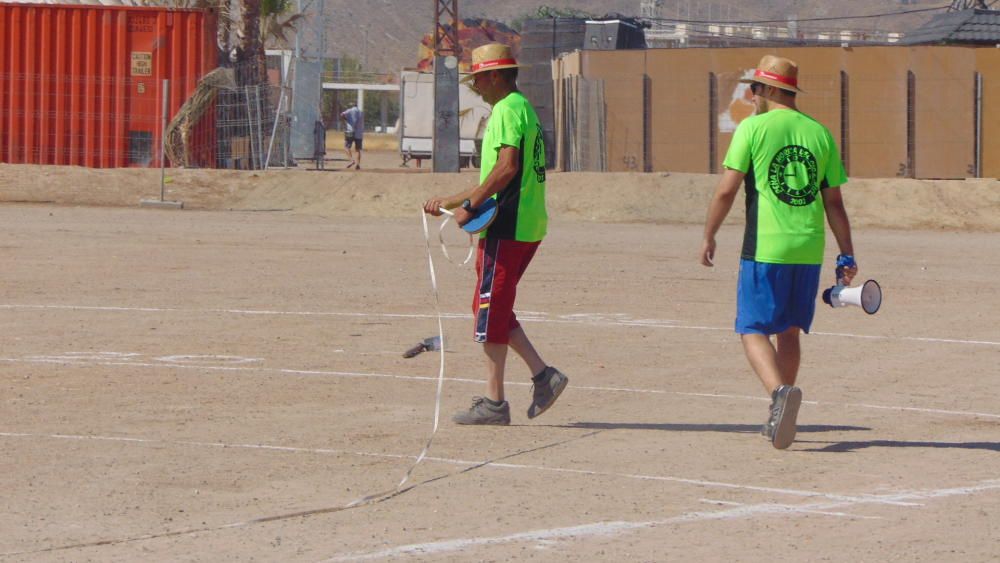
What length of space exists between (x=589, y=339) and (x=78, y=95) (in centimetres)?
2196

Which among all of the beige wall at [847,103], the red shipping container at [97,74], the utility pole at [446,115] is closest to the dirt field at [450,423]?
the utility pole at [446,115]

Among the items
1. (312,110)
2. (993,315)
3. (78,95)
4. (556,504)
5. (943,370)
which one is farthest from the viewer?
(312,110)

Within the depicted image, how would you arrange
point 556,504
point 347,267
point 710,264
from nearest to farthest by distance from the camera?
point 556,504 → point 710,264 → point 347,267

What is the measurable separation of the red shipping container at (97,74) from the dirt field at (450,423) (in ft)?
40.8

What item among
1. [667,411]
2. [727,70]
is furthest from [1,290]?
[727,70]

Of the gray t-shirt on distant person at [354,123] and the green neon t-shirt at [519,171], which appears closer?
the green neon t-shirt at [519,171]

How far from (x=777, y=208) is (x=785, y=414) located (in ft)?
3.42

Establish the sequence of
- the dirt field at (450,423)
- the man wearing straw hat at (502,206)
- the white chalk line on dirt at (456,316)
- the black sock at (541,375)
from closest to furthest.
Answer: the dirt field at (450,423), the man wearing straw hat at (502,206), the black sock at (541,375), the white chalk line on dirt at (456,316)

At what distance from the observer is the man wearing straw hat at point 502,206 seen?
866 centimetres

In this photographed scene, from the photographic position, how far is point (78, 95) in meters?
32.4

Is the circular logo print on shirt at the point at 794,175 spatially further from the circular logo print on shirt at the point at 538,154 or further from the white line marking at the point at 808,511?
the white line marking at the point at 808,511

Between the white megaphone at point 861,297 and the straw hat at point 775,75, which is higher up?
the straw hat at point 775,75

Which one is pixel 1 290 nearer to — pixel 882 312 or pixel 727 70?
pixel 882 312

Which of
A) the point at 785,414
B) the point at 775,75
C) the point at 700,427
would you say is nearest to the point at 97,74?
the point at 700,427
